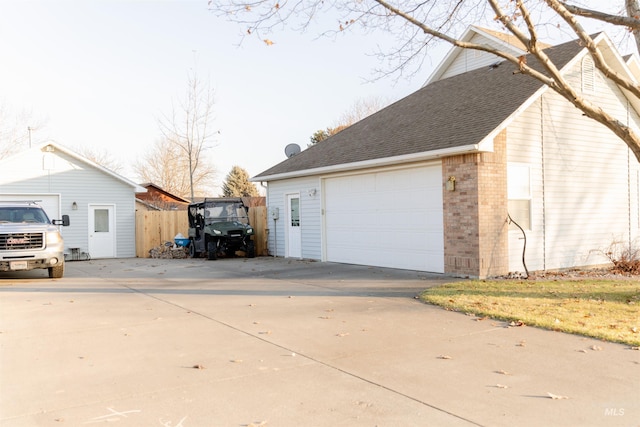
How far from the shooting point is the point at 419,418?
158 inches

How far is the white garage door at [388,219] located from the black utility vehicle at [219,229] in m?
3.69

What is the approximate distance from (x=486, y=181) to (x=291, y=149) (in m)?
11.0

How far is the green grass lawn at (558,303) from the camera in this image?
269 inches

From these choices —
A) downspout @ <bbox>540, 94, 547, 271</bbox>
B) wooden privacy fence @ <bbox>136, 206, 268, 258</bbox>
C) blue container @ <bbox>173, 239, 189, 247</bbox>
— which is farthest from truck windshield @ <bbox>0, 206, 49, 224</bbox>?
downspout @ <bbox>540, 94, 547, 271</bbox>

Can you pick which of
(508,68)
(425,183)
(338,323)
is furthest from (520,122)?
(338,323)

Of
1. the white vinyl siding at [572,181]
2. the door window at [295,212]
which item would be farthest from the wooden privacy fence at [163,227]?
the white vinyl siding at [572,181]

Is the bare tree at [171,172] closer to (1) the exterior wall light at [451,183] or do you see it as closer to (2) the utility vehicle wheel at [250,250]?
(2) the utility vehicle wheel at [250,250]

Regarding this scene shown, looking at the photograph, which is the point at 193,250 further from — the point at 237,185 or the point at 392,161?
the point at 237,185

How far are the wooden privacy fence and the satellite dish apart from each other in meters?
2.67

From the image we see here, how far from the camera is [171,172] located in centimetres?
4872

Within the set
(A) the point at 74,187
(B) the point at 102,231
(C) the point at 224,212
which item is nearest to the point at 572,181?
(C) the point at 224,212

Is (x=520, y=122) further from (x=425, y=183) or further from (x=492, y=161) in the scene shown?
(x=425, y=183)

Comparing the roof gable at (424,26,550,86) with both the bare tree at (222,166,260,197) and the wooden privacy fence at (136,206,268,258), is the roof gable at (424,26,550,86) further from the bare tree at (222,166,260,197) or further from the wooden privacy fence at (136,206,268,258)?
the bare tree at (222,166,260,197)

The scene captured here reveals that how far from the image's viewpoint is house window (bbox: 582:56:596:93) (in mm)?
13711
